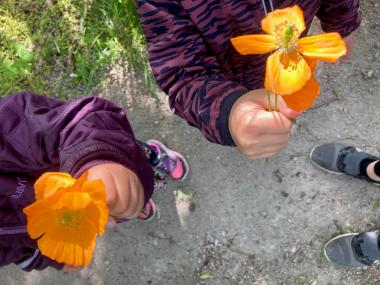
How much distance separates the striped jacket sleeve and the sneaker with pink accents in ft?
2.60

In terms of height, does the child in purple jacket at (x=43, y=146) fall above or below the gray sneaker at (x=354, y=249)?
above

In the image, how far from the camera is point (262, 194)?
1882mm

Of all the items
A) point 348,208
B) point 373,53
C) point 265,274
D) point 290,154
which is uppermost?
point 373,53

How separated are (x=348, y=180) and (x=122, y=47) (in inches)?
46.8

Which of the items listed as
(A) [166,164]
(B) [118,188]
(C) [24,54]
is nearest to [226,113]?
(B) [118,188]

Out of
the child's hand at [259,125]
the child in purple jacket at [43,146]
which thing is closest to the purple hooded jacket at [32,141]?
the child in purple jacket at [43,146]

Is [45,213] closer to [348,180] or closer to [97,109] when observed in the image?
[97,109]

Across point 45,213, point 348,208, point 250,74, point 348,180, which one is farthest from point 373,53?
point 45,213

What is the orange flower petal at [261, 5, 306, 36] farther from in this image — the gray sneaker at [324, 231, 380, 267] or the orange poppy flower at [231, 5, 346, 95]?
the gray sneaker at [324, 231, 380, 267]

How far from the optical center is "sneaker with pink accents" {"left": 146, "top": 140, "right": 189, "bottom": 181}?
186 centimetres

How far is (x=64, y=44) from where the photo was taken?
213 cm

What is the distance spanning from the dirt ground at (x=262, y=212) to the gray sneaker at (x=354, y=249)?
0.14 ft

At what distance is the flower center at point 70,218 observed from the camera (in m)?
0.64

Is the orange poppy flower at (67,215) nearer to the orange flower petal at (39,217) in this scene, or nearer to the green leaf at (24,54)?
the orange flower petal at (39,217)
